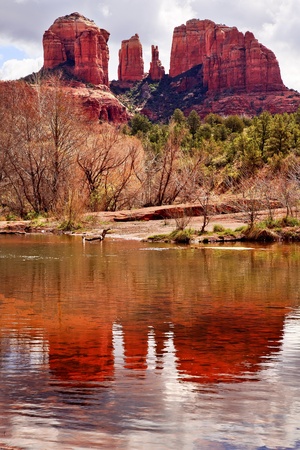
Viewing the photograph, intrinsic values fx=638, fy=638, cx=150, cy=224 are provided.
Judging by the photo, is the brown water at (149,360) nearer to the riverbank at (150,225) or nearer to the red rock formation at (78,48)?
the riverbank at (150,225)

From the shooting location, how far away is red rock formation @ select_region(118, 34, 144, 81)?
191500 mm

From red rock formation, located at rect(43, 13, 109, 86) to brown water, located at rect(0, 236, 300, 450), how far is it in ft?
498

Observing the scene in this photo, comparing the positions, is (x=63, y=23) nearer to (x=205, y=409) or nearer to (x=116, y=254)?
(x=116, y=254)

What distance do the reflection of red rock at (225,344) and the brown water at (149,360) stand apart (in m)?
0.02

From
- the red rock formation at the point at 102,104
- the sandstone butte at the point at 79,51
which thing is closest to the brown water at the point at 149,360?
the red rock formation at the point at 102,104

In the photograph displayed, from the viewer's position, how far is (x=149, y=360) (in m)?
7.95

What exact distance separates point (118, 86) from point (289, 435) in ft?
620

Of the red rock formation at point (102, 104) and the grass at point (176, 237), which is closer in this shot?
the grass at point (176, 237)

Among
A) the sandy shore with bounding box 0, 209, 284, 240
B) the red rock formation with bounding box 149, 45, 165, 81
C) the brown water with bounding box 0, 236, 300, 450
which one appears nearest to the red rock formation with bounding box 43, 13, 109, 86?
the red rock formation with bounding box 149, 45, 165, 81

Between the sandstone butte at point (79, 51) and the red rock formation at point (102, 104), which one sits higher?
the sandstone butte at point (79, 51)

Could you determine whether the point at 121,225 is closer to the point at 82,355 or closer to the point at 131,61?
the point at 82,355

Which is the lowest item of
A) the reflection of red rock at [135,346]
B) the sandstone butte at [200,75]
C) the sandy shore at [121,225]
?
the reflection of red rock at [135,346]

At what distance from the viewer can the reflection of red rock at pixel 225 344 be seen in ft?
24.5

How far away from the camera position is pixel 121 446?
17.2ft
